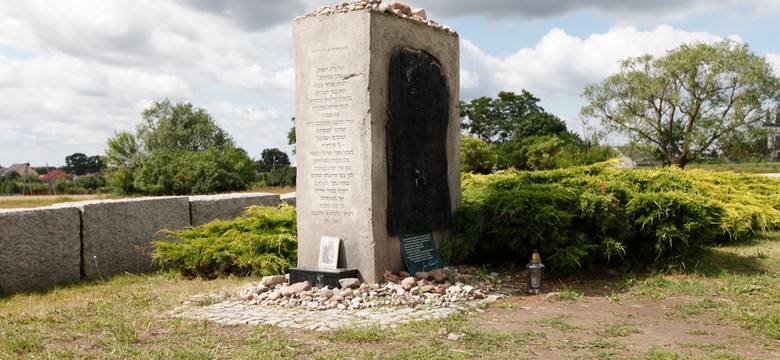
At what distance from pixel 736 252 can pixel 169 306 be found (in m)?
8.30

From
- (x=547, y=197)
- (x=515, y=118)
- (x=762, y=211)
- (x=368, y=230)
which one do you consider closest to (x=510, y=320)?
(x=368, y=230)

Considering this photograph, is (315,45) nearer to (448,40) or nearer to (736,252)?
(448,40)

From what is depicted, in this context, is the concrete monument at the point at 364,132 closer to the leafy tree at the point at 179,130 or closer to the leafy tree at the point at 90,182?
the leafy tree at the point at 90,182

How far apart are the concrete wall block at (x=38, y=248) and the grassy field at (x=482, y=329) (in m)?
0.36

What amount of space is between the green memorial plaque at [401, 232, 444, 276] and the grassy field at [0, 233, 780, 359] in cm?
124

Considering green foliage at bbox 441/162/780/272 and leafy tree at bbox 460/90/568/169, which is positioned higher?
leafy tree at bbox 460/90/568/169

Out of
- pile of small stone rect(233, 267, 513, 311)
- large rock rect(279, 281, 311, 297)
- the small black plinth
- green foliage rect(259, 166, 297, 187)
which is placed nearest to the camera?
pile of small stone rect(233, 267, 513, 311)

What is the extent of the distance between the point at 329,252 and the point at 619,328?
128 inches

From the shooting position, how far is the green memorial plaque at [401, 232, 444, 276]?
25.7 ft

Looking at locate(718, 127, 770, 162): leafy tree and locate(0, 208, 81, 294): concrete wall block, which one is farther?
locate(718, 127, 770, 162): leafy tree

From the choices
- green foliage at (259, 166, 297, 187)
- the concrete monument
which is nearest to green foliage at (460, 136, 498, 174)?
green foliage at (259, 166, 297, 187)

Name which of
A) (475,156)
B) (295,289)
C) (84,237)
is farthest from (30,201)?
(295,289)

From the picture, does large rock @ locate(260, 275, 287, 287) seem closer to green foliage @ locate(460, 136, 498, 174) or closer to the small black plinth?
the small black plinth

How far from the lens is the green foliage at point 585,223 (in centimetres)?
816
